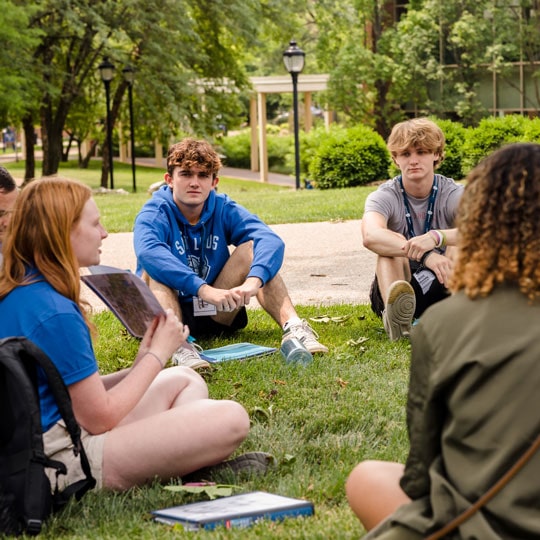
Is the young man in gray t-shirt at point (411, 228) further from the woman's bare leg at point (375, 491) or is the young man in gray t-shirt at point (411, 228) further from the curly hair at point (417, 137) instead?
the woman's bare leg at point (375, 491)

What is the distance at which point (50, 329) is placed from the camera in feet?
10.5

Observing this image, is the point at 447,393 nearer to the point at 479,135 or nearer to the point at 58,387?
the point at 58,387

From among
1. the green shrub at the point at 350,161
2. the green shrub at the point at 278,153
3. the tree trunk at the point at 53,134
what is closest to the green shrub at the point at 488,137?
the green shrub at the point at 350,161

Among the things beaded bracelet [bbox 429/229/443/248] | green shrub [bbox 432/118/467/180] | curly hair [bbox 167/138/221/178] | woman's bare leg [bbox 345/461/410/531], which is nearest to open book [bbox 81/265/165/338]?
woman's bare leg [bbox 345/461/410/531]

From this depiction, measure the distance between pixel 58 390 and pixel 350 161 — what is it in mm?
19069

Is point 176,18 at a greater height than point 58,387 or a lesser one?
greater

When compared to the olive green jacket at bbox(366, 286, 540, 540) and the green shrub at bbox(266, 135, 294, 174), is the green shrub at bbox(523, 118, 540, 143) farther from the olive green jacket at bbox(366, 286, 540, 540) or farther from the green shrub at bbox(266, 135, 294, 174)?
the green shrub at bbox(266, 135, 294, 174)

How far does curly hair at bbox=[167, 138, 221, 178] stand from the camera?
5.91 m

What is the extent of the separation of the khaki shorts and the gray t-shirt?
3168 mm

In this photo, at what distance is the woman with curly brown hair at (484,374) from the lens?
2223 mm

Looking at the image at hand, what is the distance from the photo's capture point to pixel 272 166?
44500mm

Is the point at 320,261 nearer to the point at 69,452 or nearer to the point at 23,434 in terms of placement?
the point at 69,452

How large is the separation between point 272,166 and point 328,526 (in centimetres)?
4161

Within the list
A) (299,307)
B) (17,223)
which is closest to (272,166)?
(299,307)
